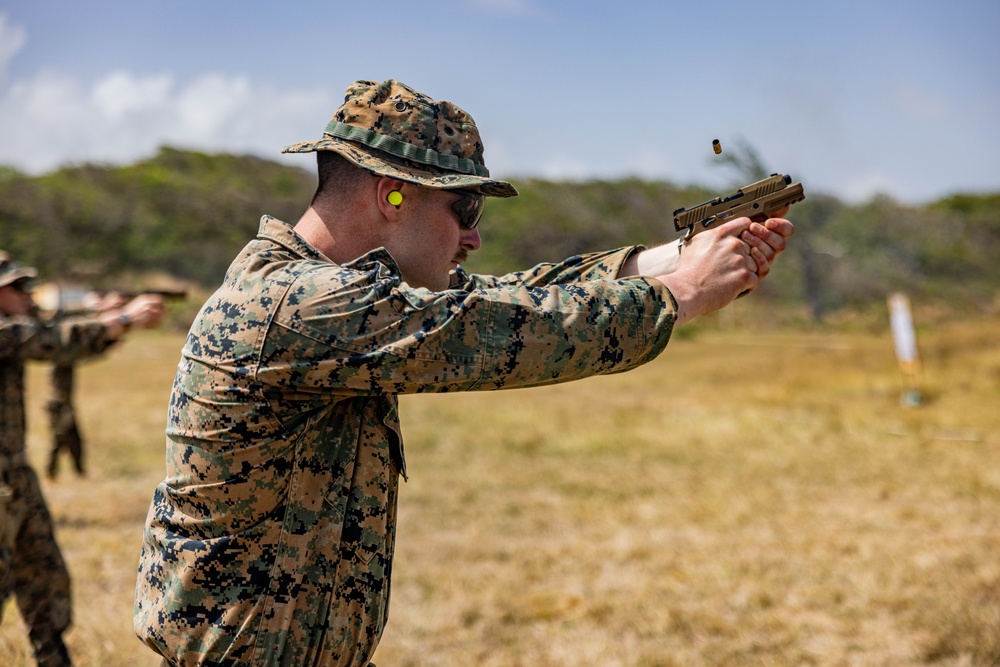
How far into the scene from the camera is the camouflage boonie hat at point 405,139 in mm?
2109

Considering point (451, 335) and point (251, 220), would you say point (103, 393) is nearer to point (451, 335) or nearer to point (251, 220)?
point (451, 335)

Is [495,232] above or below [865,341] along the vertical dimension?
above

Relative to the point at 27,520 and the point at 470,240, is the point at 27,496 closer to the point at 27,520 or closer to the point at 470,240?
the point at 27,520

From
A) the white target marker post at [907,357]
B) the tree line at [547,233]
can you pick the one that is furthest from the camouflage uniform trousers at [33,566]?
the tree line at [547,233]

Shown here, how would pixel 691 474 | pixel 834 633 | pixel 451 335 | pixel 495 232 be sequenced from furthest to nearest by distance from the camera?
pixel 495 232, pixel 691 474, pixel 834 633, pixel 451 335

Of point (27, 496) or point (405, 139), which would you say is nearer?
point (405, 139)

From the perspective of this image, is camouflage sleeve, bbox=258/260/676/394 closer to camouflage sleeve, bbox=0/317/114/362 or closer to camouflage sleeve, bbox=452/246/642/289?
camouflage sleeve, bbox=452/246/642/289

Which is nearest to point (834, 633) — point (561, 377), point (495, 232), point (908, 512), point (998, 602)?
point (998, 602)

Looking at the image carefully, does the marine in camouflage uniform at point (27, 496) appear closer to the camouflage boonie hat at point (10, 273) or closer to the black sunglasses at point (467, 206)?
the camouflage boonie hat at point (10, 273)

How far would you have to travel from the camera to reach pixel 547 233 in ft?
120

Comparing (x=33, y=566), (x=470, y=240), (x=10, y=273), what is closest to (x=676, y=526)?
(x=33, y=566)

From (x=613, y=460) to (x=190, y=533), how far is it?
30.0 feet

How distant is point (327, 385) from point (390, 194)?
47 cm

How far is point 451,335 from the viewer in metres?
1.91
